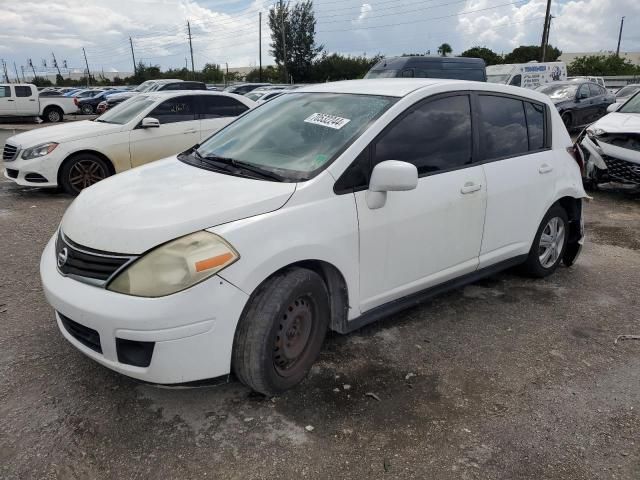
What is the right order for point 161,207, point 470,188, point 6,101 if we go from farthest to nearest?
point 6,101 → point 470,188 → point 161,207

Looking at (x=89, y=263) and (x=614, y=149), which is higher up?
(x=89, y=263)

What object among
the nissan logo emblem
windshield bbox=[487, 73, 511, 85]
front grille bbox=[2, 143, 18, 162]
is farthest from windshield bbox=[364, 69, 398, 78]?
the nissan logo emblem

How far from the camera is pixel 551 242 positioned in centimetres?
447

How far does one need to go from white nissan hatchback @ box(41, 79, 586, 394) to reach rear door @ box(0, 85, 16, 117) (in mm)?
22460

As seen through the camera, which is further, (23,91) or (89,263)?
(23,91)

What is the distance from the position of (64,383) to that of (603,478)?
276 centimetres

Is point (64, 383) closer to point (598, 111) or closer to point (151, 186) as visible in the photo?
point (151, 186)

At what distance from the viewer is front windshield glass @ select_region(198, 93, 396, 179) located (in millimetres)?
2984

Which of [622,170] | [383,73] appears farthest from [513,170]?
[383,73]

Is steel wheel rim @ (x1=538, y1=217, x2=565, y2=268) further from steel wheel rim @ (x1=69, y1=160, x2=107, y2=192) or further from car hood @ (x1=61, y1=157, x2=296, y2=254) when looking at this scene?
steel wheel rim @ (x1=69, y1=160, x2=107, y2=192)

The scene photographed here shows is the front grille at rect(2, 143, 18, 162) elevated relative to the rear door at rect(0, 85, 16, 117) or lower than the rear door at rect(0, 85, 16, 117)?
lower

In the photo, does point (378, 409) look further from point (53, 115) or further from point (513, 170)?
point (53, 115)

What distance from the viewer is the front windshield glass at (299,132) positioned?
9.79 ft

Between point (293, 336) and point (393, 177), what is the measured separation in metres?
1.02
